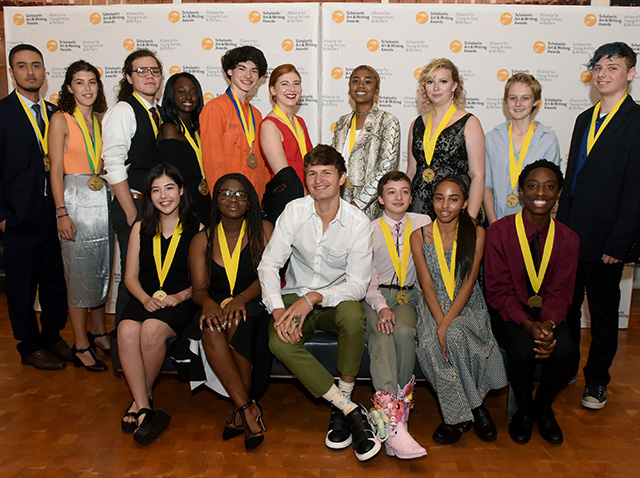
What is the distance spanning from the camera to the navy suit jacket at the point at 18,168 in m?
3.50

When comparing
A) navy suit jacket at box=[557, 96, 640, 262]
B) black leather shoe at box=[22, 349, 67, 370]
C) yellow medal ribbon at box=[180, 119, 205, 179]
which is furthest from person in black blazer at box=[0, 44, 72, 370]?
navy suit jacket at box=[557, 96, 640, 262]

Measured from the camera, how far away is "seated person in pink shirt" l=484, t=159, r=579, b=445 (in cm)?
276

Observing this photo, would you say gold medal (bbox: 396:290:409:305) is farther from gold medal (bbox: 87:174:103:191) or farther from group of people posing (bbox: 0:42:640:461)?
gold medal (bbox: 87:174:103:191)

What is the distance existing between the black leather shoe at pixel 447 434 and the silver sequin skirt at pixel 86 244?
8.16 feet

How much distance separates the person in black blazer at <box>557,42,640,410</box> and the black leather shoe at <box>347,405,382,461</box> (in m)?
1.28

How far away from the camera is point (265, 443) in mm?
2764

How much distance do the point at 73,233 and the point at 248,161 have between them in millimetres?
1321

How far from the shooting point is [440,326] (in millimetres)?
2867

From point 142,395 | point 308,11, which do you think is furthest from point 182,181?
point 308,11

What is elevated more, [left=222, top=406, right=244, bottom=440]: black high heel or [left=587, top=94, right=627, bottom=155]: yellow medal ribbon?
[left=587, top=94, right=627, bottom=155]: yellow medal ribbon

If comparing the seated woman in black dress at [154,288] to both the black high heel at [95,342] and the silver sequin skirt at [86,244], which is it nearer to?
the silver sequin skirt at [86,244]

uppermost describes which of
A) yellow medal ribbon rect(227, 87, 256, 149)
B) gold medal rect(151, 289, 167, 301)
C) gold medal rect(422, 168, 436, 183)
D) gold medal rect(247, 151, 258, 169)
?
yellow medal ribbon rect(227, 87, 256, 149)

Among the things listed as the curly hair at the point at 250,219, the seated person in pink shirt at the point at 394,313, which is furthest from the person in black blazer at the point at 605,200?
the curly hair at the point at 250,219

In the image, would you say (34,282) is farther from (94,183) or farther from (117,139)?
(117,139)
